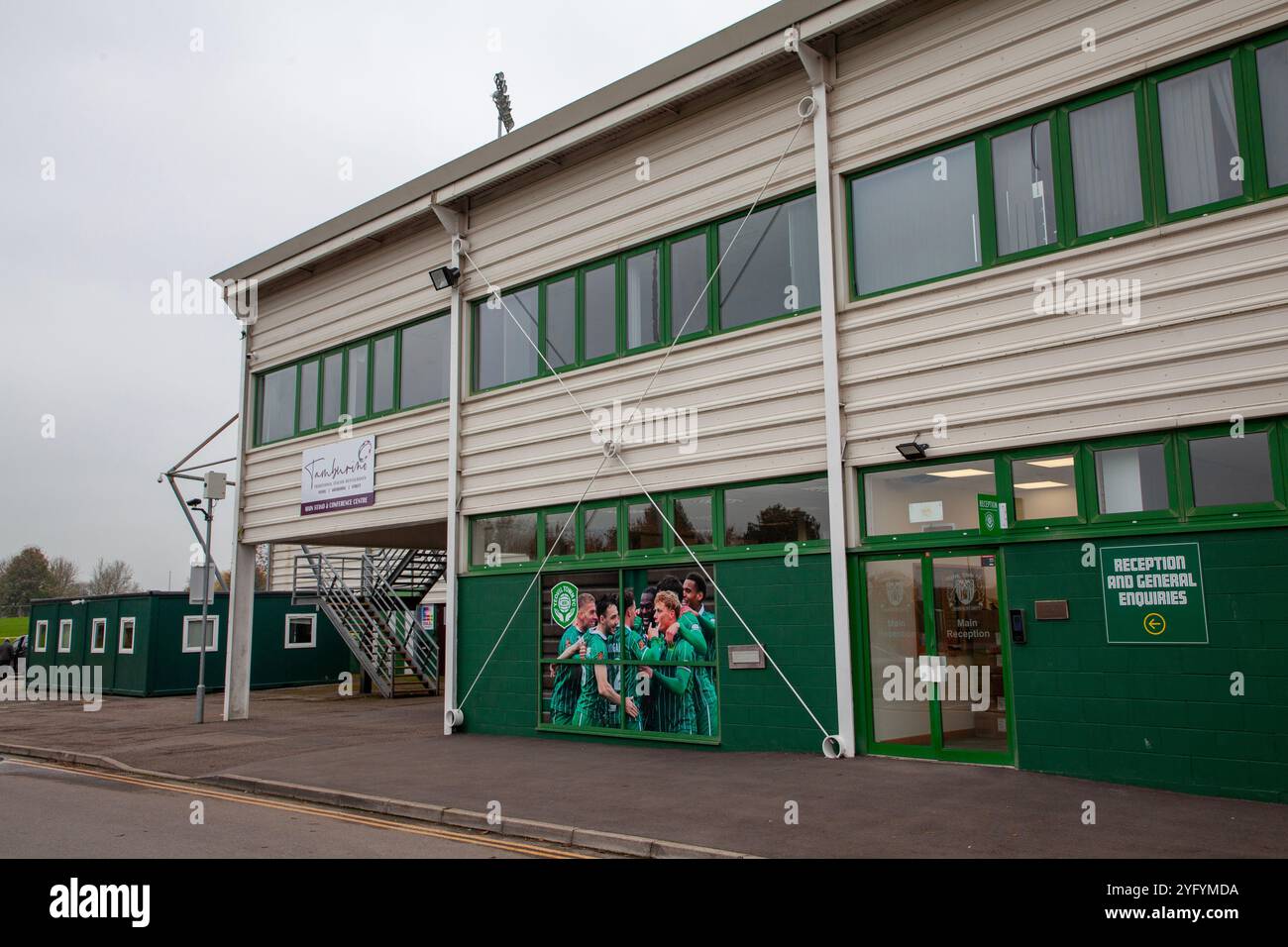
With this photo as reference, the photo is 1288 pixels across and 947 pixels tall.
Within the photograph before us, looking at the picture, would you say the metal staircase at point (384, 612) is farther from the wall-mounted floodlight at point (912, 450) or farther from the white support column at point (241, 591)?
the wall-mounted floodlight at point (912, 450)

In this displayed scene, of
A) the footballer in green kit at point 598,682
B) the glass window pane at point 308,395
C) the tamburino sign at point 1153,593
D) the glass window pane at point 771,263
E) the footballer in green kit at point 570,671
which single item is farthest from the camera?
the glass window pane at point 308,395

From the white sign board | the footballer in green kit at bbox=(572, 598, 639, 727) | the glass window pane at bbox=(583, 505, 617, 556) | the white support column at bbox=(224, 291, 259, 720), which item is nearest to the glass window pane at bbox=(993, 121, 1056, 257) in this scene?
the glass window pane at bbox=(583, 505, 617, 556)

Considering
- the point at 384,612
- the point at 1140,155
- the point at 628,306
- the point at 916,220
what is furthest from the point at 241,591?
the point at 1140,155

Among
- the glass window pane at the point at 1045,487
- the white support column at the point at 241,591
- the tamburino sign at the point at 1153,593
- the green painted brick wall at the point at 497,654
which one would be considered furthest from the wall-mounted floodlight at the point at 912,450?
the white support column at the point at 241,591

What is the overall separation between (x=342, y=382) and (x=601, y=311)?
6298 mm

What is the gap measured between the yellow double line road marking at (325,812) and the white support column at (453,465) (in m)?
4.44

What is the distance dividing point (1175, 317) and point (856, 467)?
138 inches

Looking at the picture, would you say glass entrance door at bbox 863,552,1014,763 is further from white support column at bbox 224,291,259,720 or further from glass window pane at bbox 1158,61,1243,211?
white support column at bbox 224,291,259,720

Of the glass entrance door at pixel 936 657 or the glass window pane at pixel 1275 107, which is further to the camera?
the glass entrance door at pixel 936 657

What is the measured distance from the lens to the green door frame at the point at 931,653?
33.9 feet

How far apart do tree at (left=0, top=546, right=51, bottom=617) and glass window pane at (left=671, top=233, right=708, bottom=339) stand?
10109 cm

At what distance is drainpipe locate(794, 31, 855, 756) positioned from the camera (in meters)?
11.4
